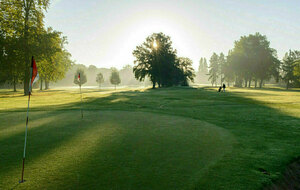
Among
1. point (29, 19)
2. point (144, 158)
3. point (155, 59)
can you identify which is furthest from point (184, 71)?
point (144, 158)

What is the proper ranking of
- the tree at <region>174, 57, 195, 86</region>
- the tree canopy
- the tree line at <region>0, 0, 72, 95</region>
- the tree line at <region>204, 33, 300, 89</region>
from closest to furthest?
the tree line at <region>0, 0, 72, 95</region> → the tree canopy → the tree line at <region>204, 33, 300, 89</region> → the tree at <region>174, 57, 195, 86</region>

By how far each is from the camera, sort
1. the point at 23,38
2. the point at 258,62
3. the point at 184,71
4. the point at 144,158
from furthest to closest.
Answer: the point at 184,71
the point at 258,62
the point at 23,38
the point at 144,158

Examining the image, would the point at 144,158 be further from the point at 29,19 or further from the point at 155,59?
the point at 155,59

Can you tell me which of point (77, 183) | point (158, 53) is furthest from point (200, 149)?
point (158, 53)

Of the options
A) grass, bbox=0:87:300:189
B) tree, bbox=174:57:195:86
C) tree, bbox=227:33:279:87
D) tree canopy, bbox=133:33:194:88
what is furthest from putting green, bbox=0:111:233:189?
tree, bbox=227:33:279:87

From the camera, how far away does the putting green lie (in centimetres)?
427

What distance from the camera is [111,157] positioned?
5.69m

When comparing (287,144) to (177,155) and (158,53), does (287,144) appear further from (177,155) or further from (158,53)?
(158,53)

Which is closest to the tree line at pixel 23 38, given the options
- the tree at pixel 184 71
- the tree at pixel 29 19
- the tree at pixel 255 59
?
the tree at pixel 29 19

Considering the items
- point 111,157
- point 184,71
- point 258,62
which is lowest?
point 111,157

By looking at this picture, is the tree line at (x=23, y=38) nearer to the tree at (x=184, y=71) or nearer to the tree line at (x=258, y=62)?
the tree at (x=184, y=71)

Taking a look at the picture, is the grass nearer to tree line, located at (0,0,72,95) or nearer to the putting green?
the putting green

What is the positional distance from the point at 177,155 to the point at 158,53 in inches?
2704

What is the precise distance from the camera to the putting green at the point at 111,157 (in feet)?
14.0
